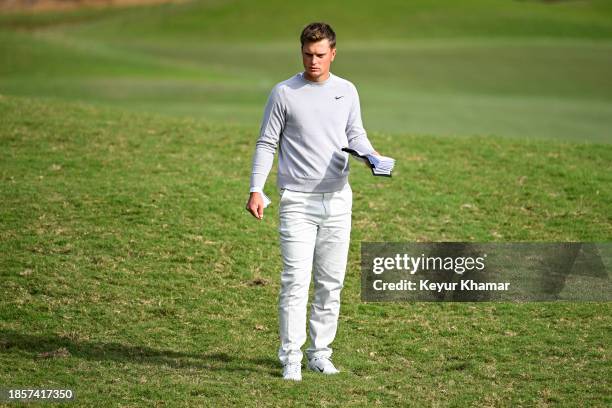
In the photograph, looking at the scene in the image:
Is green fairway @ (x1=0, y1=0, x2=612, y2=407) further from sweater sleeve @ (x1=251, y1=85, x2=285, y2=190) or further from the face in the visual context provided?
the face

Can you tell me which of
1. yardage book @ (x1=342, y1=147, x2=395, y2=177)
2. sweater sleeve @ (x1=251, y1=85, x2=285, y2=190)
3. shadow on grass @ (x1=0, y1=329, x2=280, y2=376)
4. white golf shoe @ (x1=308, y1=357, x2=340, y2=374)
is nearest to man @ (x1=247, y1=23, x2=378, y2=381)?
sweater sleeve @ (x1=251, y1=85, x2=285, y2=190)

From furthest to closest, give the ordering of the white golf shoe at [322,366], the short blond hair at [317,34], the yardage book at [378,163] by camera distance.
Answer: the white golf shoe at [322,366] < the yardage book at [378,163] < the short blond hair at [317,34]

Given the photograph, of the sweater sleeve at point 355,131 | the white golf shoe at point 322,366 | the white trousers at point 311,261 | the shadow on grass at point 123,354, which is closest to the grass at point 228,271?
the shadow on grass at point 123,354

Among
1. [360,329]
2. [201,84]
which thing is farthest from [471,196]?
[201,84]

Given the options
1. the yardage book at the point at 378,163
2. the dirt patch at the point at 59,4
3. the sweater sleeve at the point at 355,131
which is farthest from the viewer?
the dirt patch at the point at 59,4

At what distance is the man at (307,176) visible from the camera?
8367mm

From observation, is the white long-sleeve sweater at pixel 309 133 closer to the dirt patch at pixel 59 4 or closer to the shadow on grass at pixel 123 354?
the shadow on grass at pixel 123 354

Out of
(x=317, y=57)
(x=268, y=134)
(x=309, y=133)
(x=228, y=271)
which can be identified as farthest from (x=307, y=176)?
(x=228, y=271)

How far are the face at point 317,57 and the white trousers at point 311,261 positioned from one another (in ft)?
3.21

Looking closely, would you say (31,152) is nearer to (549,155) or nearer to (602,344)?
(549,155)

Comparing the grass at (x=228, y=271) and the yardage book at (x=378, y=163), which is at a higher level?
the yardage book at (x=378, y=163)

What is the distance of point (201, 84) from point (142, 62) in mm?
9858

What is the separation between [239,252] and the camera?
12.6 meters

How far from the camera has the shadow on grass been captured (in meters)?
9.05
